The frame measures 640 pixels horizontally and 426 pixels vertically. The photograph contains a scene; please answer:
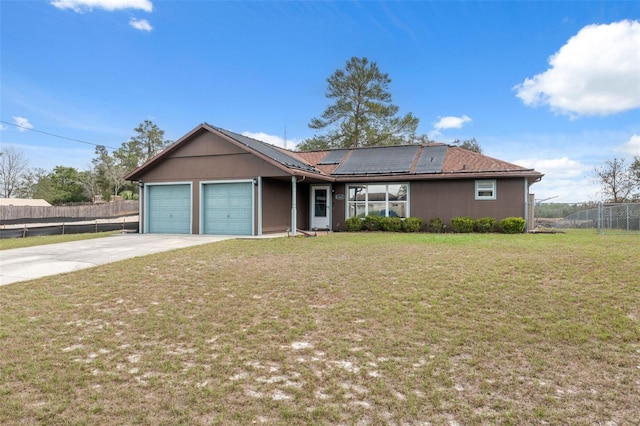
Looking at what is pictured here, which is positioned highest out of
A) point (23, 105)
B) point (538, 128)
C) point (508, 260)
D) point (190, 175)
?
point (23, 105)

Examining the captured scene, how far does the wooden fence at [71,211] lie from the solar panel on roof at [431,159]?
20.6 meters

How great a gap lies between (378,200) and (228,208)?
671 centimetres

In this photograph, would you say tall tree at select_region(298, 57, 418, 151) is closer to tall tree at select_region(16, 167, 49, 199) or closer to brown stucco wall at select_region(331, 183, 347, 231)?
brown stucco wall at select_region(331, 183, 347, 231)

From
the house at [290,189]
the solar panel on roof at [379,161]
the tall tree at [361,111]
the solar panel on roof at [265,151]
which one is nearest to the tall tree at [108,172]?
the tall tree at [361,111]

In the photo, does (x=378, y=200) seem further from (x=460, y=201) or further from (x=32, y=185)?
(x=32, y=185)

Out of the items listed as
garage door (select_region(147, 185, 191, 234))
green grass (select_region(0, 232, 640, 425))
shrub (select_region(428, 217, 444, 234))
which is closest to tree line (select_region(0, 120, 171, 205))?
garage door (select_region(147, 185, 191, 234))

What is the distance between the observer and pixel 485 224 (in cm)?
1547

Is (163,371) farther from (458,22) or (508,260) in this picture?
(458,22)

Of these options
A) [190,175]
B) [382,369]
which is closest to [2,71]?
[190,175]

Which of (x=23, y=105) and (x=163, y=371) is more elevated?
(x=23, y=105)

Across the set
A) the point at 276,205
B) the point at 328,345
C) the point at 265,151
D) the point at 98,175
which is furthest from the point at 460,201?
the point at 98,175

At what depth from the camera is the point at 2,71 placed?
21047 millimetres

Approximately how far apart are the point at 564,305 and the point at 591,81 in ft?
48.1

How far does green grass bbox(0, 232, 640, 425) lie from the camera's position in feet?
9.33
